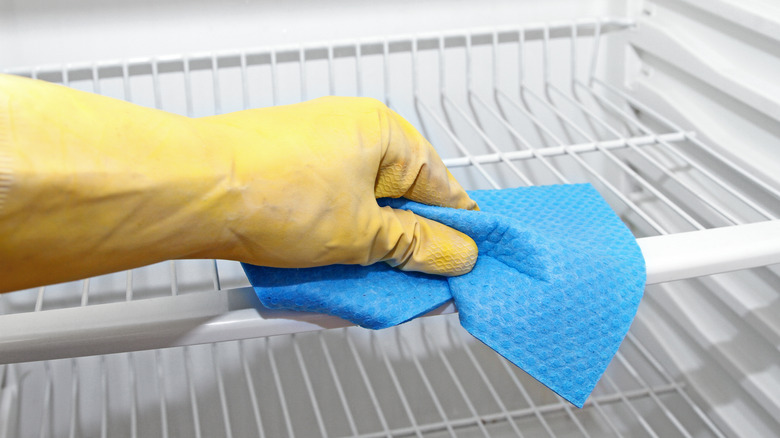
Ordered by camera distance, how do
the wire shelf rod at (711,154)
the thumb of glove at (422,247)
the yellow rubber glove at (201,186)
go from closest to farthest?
the yellow rubber glove at (201,186), the thumb of glove at (422,247), the wire shelf rod at (711,154)

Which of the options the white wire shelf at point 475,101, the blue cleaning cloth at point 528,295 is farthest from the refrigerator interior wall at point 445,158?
the blue cleaning cloth at point 528,295

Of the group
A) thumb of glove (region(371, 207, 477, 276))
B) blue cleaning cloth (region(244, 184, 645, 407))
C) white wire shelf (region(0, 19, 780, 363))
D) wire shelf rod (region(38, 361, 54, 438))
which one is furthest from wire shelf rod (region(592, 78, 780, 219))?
wire shelf rod (region(38, 361, 54, 438))

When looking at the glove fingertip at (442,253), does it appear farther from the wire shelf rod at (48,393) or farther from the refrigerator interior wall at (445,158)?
the wire shelf rod at (48,393)

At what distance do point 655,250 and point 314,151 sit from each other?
12.0 inches

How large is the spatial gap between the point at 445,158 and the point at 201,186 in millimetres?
818

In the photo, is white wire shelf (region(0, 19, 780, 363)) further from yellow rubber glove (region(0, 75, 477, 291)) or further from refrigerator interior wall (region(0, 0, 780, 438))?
yellow rubber glove (region(0, 75, 477, 291))

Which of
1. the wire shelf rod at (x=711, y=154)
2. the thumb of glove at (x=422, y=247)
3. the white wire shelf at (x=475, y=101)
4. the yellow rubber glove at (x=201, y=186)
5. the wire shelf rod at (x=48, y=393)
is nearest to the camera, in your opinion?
the yellow rubber glove at (x=201, y=186)

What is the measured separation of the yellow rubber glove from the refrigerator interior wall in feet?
1.51

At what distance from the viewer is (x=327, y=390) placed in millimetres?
1349

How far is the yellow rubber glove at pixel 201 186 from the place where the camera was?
430 mm

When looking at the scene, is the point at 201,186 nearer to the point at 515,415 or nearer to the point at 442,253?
the point at 442,253

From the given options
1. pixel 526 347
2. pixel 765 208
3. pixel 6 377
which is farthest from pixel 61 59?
pixel 765 208

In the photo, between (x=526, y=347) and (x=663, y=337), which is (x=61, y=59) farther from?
(x=663, y=337)

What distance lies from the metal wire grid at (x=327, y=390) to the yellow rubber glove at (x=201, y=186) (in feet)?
2.20
